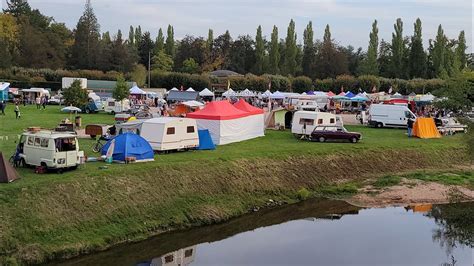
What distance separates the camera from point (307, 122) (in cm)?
3462

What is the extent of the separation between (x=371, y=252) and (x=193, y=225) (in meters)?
6.60

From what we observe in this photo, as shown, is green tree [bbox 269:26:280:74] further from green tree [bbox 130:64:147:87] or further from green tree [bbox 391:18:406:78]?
green tree [bbox 130:64:147:87]

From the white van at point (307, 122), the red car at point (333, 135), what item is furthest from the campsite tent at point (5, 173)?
the white van at point (307, 122)

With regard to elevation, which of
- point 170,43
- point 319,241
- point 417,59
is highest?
point 170,43

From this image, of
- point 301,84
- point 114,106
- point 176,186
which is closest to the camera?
point 176,186

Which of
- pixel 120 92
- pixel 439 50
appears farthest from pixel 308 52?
pixel 120 92

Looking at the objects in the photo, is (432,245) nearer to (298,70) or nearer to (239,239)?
(239,239)

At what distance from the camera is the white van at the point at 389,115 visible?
4188 centimetres

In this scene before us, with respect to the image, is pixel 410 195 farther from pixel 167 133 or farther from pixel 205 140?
pixel 167 133

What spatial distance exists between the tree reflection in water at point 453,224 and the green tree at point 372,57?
6657cm

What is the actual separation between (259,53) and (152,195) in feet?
260

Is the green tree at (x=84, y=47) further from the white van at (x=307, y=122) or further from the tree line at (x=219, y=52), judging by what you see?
the white van at (x=307, y=122)

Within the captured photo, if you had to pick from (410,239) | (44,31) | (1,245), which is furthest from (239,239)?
(44,31)

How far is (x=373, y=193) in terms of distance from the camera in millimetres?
26781
